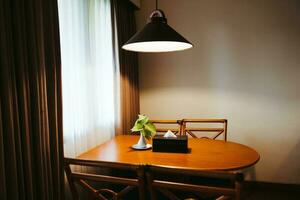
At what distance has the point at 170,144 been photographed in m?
2.08

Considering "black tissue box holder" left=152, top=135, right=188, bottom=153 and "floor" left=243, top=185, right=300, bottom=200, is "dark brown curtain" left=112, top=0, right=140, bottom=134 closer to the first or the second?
"black tissue box holder" left=152, top=135, right=188, bottom=153

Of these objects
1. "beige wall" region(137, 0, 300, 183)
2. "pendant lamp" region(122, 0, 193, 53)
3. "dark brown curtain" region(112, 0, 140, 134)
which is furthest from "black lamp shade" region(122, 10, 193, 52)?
"beige wall" region(137, 0, 300, 183)

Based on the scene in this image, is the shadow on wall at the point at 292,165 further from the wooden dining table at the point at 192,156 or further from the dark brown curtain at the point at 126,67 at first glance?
the dark brown curtain at the point at 126,67

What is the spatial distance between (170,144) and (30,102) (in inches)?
42.2

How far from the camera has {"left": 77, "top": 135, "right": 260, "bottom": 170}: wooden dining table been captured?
1.75 m

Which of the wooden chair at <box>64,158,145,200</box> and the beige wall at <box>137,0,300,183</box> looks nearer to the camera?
the wooden chair at <box>64,158,145,200</box>

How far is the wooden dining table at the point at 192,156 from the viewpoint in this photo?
1755 millimetres

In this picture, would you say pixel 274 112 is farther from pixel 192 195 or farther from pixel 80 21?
pixel 80 21

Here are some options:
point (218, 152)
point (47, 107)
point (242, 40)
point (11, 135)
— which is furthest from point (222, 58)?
point (11, 135)

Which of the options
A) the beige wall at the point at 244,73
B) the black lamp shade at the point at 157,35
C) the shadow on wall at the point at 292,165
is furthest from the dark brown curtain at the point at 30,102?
the shadow on wall at the point at 292,165

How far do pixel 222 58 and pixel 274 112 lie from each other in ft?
2.93

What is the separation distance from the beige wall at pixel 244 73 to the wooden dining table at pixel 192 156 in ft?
3.47

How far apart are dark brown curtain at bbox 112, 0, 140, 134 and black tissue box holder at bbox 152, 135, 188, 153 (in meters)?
0.97

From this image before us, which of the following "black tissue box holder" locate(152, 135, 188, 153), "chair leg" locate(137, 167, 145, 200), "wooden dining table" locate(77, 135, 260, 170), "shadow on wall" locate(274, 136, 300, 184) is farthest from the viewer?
"shadow on wall" locate(274, 136, 300, 184)
